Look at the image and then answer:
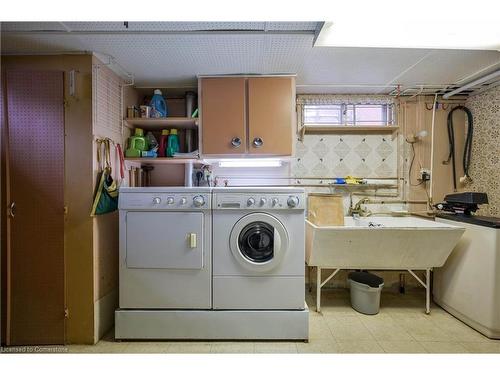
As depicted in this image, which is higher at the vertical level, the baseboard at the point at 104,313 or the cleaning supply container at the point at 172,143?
the cleaning supply container at the point at 172,143

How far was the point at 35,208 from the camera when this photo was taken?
2.03 metres

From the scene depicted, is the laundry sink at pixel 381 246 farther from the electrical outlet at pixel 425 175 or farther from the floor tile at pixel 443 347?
the electrical outlet at pixel 425 175

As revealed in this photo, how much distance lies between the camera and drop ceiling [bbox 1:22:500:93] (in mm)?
1764

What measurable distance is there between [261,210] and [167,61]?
→ 1.47m

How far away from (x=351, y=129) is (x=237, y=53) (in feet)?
5.31

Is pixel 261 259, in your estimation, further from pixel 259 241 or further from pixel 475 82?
pixel 475 82

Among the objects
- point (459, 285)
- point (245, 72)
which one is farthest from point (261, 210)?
point (459, 285)

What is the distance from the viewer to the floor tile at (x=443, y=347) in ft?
6.59

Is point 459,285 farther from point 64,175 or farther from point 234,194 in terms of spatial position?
point 64,175

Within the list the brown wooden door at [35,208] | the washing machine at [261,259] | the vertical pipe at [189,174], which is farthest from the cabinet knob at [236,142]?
the brown wooden door at [35,208]

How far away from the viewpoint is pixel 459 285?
243cm

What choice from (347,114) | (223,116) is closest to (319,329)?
(223,116)

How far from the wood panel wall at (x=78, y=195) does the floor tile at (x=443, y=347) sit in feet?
8.63

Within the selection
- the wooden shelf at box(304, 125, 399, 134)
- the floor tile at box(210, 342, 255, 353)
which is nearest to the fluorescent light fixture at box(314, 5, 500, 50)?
the wooden shelf at box(304, 125, 399, 134)
